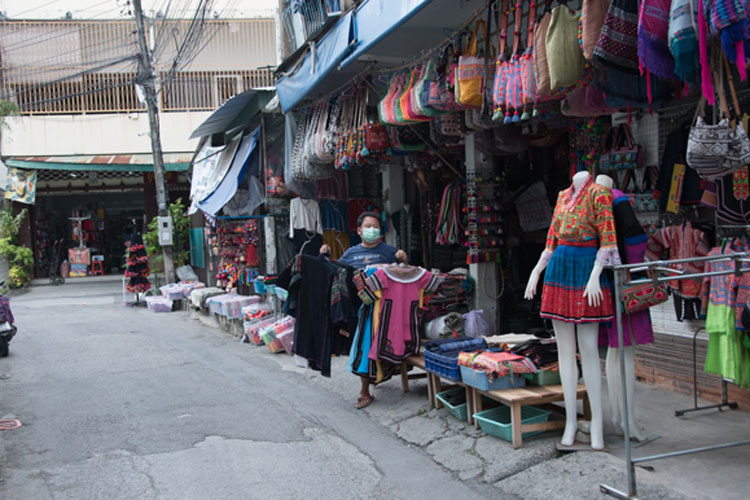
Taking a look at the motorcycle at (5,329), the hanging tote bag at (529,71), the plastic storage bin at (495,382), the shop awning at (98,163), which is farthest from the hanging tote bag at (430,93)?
the shop awning at (98,163)

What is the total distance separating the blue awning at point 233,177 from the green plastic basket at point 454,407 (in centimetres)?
692

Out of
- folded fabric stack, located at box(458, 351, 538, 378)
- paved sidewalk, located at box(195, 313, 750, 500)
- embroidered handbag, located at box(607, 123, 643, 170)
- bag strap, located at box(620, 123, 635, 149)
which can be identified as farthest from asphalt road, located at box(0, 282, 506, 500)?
bag strap, located at box(620, 123, 635, 149)

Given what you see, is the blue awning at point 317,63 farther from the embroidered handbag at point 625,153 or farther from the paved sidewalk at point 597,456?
the paved sidewalk at point 597,456

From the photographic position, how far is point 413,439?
5566 mm

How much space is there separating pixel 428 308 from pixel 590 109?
10.0ft

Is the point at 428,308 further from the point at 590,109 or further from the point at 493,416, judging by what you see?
A: the point at 590,109

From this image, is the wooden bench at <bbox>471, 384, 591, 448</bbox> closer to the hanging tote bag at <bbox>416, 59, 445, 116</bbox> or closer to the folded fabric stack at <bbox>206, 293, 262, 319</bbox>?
the hanging tote bag at <bbox>416, 59, 445, 116</bbox>

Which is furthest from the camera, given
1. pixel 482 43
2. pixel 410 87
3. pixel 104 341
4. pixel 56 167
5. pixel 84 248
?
pixel 84 248

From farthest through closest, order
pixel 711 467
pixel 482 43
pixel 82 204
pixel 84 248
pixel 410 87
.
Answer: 1. pixel 82 204
2. pixel 84 248
3. pixel 410 87
4. pixel 482 43
5. pixel 711 467

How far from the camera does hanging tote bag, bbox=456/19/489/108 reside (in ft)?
19.1

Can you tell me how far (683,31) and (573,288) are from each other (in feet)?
5.62

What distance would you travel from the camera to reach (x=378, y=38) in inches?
260

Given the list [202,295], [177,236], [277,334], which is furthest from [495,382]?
[177,236]

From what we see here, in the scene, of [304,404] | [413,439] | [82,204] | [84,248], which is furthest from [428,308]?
[82,204]
